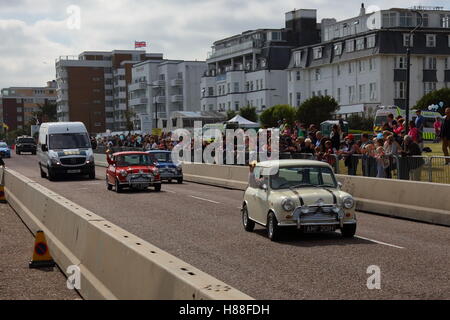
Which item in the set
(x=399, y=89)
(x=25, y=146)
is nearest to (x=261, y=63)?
(x=399, y=89)

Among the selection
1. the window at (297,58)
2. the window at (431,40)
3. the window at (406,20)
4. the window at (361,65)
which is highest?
the window at (406,20)

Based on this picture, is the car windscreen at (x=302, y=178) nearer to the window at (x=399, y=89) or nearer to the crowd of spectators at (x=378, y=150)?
the crowd of spectators at (x=378, y=150)

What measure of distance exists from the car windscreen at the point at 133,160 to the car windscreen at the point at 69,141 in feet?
25.9

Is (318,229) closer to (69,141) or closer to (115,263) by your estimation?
(115,263)

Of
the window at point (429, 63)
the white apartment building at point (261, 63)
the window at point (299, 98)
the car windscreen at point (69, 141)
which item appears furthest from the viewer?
the white apartment building at point (261, 63)

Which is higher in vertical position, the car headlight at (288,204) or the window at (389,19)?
the window at (389,19)

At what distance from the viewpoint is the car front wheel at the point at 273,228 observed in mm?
14781

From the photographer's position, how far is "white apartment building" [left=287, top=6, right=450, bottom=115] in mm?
89875

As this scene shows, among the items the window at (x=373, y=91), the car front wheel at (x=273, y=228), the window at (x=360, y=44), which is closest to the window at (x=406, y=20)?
the window at (x=360, y=44)

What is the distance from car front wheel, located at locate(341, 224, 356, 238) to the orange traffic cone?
18.1 ft

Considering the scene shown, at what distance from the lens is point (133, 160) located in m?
30.6

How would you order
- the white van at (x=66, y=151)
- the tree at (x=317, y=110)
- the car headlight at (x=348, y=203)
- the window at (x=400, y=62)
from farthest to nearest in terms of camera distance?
1. the window at (x=400, y=62)
2. the tree at (x=317, y=110)
3. the white van at (x=66, y=151)
4. the car headlight at (x=348, y=203)

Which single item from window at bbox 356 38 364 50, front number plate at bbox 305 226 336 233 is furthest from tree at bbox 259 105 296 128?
front number plate at bbox 305 226 336 233

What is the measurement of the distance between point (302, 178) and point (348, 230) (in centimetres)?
139
